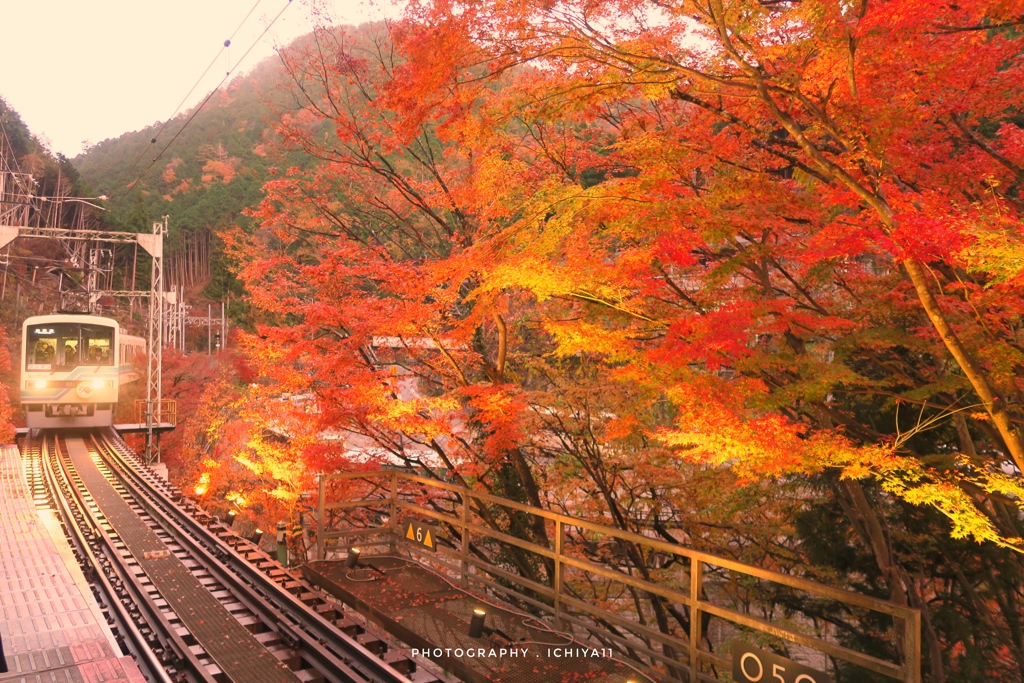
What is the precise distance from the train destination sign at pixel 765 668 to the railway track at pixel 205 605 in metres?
2.62

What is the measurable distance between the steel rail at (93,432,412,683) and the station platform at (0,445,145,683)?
65.1 inches

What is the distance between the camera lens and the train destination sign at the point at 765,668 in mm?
3691

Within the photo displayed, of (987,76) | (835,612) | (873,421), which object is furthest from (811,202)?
(835,612)

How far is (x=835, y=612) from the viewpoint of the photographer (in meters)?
11.5

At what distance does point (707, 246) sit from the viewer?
26.8ft

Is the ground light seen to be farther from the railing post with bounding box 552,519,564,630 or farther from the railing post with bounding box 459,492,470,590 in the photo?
the railing post with bounding box 459,492,470,590

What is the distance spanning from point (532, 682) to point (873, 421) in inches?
323

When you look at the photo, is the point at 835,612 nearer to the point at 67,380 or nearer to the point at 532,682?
the point at 532,682

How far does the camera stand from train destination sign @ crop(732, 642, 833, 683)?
3.69m

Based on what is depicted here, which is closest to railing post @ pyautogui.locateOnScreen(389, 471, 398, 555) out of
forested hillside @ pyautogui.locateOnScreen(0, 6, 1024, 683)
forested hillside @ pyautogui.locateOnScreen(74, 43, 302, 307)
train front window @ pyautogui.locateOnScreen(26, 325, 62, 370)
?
forested hillside @ pyautogui.locateOnScreen(0, 6, 1024, 683)

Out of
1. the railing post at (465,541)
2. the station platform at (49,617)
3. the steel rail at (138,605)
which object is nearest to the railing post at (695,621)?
the railing post at (465,541)

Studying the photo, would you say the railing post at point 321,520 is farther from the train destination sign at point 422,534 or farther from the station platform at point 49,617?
the station platform at point 49,617

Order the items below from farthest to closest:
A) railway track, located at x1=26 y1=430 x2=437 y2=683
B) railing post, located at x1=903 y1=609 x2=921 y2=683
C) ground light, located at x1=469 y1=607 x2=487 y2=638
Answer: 1. railway track, located at x1=26 y1=430 x2=437 y2=683
2. ground light, located at x1=469 y1=607 x2=487 y2=638
3. railing post, located at x1=903 y1=609 x2=921 y2=683

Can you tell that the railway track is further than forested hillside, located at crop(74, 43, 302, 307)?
No
